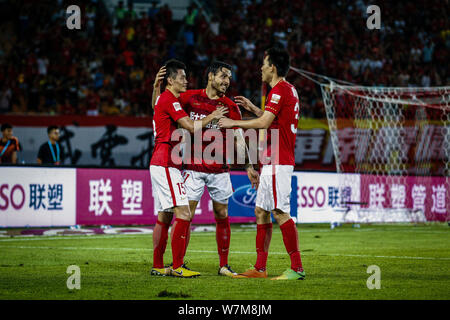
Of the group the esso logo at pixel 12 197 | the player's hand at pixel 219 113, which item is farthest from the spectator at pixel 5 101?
the player's hand at pixel 219 113

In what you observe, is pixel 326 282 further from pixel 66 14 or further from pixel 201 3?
pixel 201 3

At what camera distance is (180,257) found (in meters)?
7.65

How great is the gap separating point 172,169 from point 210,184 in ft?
2.18

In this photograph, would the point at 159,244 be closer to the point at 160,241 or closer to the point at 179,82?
the point at 160,241

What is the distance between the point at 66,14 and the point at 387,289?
19365mm

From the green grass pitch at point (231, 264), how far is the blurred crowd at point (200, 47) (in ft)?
26.9

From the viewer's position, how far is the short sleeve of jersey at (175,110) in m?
7.59

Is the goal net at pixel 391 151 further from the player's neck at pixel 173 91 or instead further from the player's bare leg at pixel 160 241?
the player's neck at pixel 173 91

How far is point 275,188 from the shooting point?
24.4 ft

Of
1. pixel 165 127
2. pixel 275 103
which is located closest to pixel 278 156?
pixel 275 103

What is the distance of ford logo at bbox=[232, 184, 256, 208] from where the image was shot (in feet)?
58.0

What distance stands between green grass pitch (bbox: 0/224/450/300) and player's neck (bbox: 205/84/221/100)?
206 centimetres
